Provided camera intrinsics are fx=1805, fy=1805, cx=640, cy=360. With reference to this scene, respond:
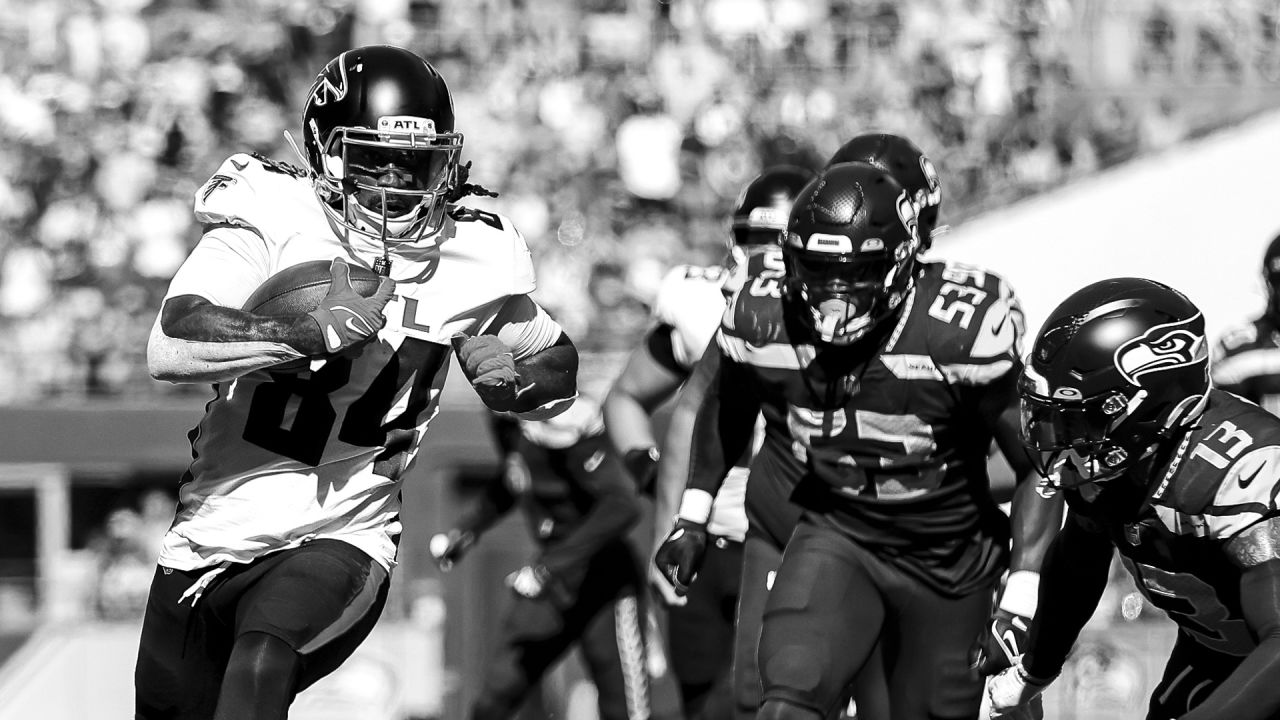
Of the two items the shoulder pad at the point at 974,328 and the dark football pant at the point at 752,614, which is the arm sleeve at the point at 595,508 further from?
the shoulder pad at the point at 974,328

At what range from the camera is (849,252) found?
431cm

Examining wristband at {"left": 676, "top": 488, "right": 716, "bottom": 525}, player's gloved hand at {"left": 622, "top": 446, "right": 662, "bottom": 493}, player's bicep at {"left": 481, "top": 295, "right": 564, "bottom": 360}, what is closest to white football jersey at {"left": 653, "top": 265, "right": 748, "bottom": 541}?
player's gloved hand at {"left": 622, "top": 446, "right": 662, "bottom": 493}

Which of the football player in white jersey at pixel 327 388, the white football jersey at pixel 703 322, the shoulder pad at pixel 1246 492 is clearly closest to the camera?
the shoulder pad at pixel 1246 492

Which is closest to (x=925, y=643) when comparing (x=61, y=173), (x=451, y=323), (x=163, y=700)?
(x=451, y=323)

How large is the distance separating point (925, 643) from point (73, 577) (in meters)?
6.44

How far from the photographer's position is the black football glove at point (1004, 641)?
4207 mm

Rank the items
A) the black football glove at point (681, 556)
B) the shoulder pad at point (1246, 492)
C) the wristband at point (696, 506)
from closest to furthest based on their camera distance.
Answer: the shoulder pad at point (1246, 492), the black football glove at point (681, 556), the wristband at point (696, 506)

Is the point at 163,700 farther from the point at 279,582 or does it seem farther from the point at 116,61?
the point at 116,61

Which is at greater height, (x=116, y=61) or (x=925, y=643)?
(x=925, y=643)

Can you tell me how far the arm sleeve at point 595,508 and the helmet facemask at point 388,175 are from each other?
3.09 meters

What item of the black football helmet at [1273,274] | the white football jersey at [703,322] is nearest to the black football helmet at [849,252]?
the white football jersey at [703,322]

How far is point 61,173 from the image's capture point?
471 inches

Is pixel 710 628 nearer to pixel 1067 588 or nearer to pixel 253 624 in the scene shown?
pixel 1067 588

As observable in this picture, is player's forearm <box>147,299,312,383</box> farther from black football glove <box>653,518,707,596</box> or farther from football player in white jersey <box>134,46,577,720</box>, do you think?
black football glove <box>653,518,707,596</box>
